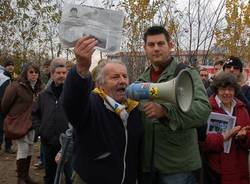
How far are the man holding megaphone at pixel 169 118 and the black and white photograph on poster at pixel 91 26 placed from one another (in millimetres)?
357

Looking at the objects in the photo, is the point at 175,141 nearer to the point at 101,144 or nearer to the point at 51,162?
the point at 101,144

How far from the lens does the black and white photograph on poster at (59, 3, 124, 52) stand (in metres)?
2.62

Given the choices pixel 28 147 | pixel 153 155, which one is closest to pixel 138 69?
pixel 28 147

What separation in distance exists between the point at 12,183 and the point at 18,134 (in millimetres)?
892

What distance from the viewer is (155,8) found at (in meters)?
10.8

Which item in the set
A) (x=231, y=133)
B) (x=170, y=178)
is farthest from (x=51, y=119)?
(x=170, y=178)

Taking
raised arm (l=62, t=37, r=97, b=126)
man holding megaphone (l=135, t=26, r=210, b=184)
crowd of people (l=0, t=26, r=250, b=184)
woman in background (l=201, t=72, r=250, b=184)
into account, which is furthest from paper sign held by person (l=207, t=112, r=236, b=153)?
raised arm (l=62, t=37, r=97, b=126)

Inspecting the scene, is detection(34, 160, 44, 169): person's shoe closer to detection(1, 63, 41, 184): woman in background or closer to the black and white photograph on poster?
detection(1, 63, 41, 184): woman in background

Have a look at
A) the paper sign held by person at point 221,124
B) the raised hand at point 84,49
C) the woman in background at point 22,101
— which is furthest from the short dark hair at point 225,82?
the woman in background at point 22,101

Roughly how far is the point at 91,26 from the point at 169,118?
0.76 m

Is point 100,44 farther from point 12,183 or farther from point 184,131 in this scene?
point 12,183

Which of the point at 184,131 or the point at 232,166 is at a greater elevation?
the point at 184,131

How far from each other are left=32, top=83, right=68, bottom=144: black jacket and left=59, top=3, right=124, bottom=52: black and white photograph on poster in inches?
100

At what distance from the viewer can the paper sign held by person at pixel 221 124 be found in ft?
13.4
